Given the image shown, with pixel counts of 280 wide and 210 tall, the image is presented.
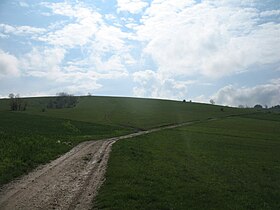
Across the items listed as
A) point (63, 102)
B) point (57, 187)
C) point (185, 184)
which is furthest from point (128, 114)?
point (57, 187)

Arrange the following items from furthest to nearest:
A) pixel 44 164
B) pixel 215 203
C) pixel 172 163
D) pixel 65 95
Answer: pixel 65 95 < pixel 172 163 < pixel 44 164 < pixel 215 203

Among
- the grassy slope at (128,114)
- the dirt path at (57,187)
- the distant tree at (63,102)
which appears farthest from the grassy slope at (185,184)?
the distant tree at (63,102)

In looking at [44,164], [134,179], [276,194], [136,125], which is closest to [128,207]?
[134,179]

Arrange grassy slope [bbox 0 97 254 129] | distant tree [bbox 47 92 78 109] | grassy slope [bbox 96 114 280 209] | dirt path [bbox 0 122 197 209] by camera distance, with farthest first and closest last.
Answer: distant tree [bbox 47 92 78 109], grassy slope [bbox 0 97 254 129], grassy slope [bbox 96 114 280 209], dirt path [bbox 0 122 197 209]

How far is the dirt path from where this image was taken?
49.0 feet

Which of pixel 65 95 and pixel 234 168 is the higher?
pixel 65 95

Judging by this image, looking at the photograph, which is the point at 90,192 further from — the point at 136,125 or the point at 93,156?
the point at 136,125

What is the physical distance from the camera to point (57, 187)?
1809cm

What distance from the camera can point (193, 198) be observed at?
53.4ft

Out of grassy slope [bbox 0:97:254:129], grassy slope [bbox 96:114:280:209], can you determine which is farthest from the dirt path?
grassy slope [bbox 0:97:254:129]

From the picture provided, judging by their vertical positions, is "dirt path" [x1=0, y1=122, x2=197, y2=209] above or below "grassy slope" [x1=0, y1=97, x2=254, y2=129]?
below

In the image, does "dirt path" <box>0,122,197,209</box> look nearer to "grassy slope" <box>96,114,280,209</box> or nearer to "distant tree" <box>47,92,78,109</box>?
"grassy slope" <box>96,114,280,209</box>

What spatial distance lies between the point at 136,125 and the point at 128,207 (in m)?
67.3

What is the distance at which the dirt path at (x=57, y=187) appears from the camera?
14922mm
